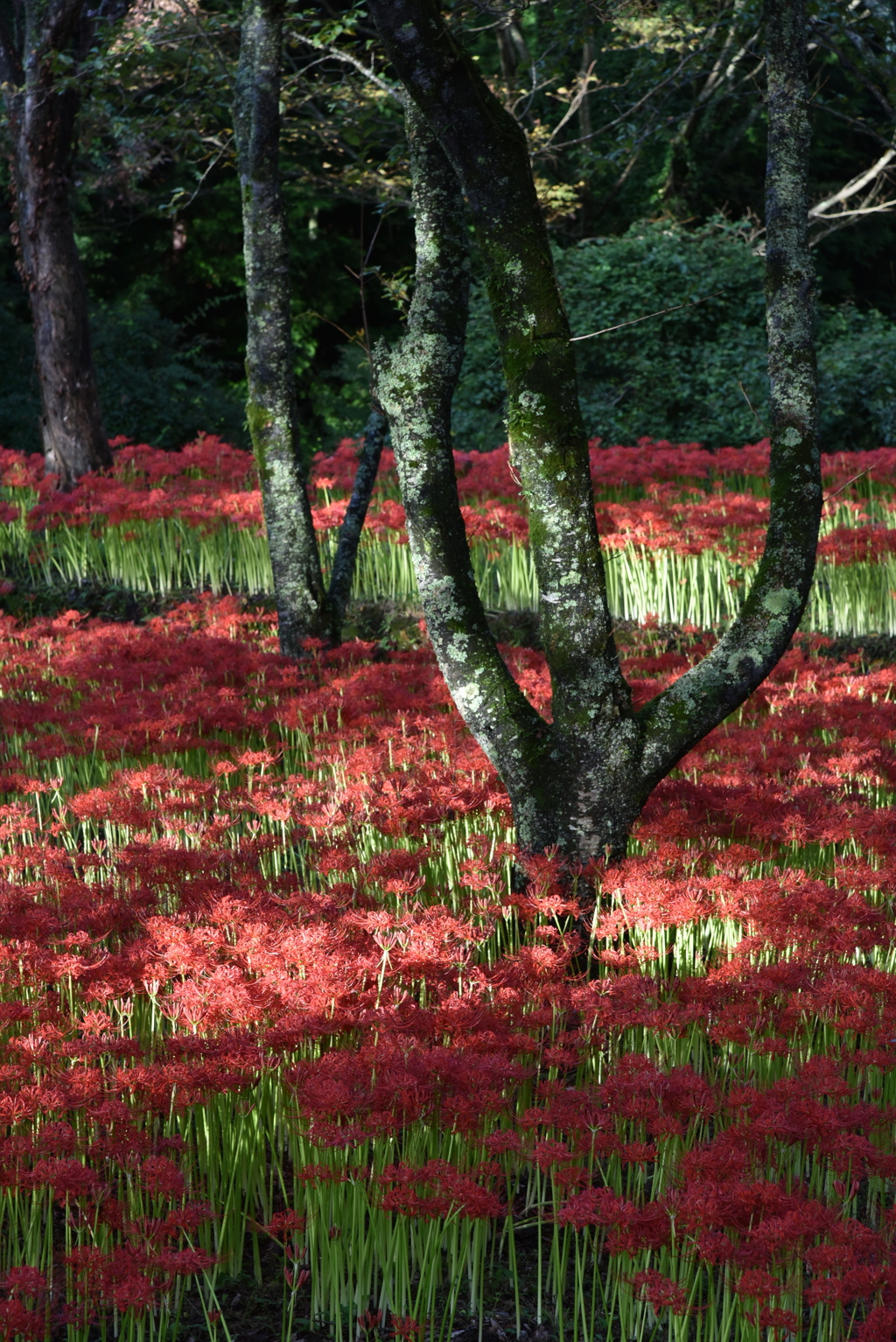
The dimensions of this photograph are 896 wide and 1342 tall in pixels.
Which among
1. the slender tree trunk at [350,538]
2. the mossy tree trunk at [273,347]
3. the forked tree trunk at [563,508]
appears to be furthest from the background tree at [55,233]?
the forked tree trunk at [563,508]

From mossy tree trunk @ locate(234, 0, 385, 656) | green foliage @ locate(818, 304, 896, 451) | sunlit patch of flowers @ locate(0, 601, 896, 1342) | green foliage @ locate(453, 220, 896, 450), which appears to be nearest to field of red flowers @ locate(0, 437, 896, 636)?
mossy tree trunk @ locate(234, 0, 385, 656)

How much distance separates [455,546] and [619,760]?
0.99 metres

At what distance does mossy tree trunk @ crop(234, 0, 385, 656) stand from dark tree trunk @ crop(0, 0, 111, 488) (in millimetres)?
4119

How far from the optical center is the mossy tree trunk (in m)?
7.96

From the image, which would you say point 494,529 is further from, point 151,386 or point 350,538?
point 151,386

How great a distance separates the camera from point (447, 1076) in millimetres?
2879

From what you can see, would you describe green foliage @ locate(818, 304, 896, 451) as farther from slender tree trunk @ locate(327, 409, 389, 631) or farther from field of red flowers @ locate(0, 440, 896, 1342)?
field of red flowers @ locate(0, 440, 896, 1342)

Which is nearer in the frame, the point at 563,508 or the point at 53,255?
the point at 563,508

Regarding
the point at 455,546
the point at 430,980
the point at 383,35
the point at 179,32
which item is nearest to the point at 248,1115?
the point at 430,980

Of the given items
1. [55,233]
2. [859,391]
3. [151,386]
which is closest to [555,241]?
[859,391]

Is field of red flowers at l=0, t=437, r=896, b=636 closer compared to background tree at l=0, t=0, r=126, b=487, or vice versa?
field of red flowers at l=0, t=437, r=896, b=636

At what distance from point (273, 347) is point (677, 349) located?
10.3 metres

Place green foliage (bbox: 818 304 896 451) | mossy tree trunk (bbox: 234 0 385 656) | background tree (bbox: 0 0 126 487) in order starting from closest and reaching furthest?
mossy tree trunk (bbox: 234 0 385 656), background tree (bbox: 0 0 126 487), green foliage (bbox: 818 304 896 451)

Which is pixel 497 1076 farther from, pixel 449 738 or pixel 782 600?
pixel 449 738
